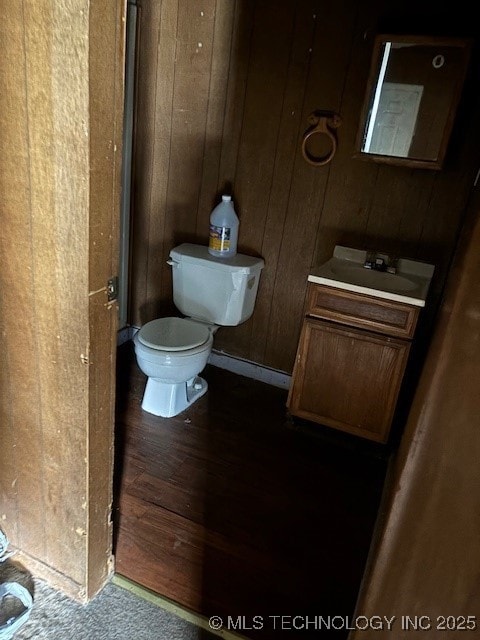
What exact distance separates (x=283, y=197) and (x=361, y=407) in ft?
3.51

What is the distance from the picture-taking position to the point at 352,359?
2.09 m

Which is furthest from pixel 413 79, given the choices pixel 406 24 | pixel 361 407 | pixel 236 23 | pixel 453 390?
pixel 453 390

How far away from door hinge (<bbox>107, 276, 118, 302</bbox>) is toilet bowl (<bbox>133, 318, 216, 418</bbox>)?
998 millimetres

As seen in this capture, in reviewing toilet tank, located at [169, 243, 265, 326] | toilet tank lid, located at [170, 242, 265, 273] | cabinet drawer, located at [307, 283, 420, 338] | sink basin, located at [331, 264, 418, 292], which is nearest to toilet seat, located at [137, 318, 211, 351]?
toilet tank, located at [169, 243, 265, 326]

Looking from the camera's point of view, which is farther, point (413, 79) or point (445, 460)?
point (413, 79)

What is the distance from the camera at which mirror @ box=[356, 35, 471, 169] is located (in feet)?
6.36

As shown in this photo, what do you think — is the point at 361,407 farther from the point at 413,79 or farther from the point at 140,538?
the point at 413,79

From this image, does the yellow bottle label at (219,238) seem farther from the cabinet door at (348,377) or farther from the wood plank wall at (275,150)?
the cabinet door at (348,377)

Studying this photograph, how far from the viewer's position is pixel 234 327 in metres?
2.73

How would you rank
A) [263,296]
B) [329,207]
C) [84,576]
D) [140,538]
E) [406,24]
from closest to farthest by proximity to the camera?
[84,576]
[140,538]
[406,24]
[329,207]
[263,296]

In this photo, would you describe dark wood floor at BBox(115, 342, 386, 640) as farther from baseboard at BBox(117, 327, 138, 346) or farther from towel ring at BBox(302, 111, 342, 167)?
towel ring at BBox(302, 111, 342, 167)

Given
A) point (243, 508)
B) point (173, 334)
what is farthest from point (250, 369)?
point (243, 508)

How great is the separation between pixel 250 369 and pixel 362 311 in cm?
91

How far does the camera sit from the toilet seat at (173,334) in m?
2.19
